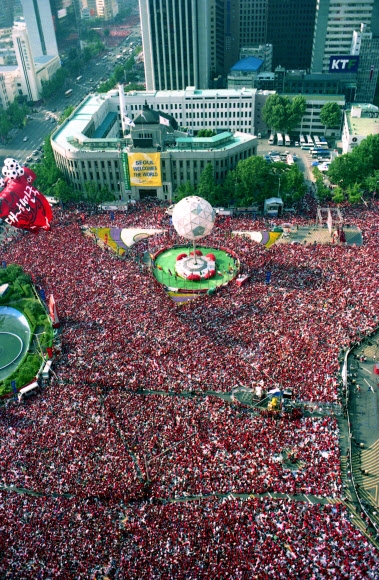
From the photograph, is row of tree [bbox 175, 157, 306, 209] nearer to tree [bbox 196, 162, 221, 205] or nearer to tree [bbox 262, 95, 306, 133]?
tree [bbox 196, 162, 221, 205]

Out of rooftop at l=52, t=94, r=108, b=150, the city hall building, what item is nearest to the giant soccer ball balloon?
the city hall building

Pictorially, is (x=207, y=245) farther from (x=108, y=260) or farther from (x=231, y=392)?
(x=231, y=392)

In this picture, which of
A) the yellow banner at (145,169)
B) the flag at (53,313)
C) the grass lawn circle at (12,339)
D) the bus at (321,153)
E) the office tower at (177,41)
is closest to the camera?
the grass lawn circle at (12,339)

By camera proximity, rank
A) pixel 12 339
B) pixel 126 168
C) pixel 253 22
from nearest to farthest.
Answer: pixel 12 339 → pixel 126 168 → pixel 253 22

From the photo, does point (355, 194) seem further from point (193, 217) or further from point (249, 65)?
point (249, 65)

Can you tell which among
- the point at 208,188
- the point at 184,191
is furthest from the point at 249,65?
the point at 208,188

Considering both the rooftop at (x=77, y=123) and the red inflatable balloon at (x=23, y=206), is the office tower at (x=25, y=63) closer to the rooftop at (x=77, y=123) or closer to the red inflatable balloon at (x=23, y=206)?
the rooftop at (x=77, y=123)

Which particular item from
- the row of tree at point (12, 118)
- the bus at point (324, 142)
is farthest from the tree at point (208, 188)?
the row of tree at point (12, 118)
